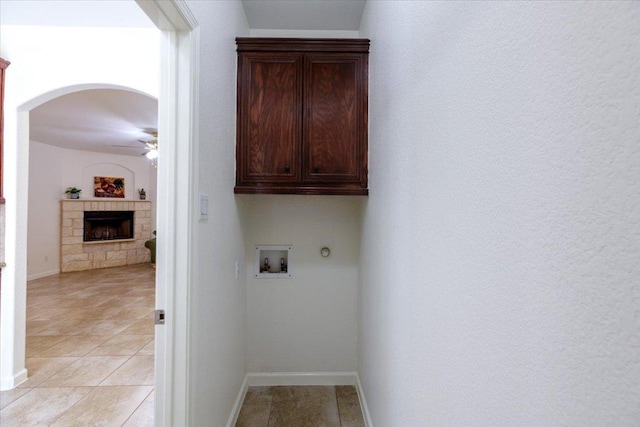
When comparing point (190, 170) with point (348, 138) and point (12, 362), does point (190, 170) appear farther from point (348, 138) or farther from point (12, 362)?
point (12, 362)

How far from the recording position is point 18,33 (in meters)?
2.39

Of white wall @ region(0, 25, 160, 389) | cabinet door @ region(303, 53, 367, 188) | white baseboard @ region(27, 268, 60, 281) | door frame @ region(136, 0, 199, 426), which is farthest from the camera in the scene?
white baseboard @ region(27, 268, 60, 281)

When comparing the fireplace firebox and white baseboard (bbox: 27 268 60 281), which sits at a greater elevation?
the fireplace firebox

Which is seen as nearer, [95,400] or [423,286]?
[423,286]

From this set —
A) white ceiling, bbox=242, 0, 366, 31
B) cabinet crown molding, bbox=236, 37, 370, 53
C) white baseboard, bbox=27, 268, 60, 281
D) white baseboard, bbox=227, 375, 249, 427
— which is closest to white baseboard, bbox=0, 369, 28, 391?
white baseboard, bbox=227, 375, 249, 427

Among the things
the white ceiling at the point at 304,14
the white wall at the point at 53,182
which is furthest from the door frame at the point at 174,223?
the white wall at the point at 53,182

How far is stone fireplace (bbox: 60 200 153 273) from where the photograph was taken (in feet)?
23.0

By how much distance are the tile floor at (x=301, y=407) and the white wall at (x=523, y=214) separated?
1191 mm

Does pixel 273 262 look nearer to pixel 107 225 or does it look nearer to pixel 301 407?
pixel 301 407

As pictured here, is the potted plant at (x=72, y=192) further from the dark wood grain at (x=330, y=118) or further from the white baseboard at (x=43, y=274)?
the dark wood grain at (x=330, y=118)

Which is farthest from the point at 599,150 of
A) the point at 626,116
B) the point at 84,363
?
the point at 84,363

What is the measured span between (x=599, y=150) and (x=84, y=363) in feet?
12.7

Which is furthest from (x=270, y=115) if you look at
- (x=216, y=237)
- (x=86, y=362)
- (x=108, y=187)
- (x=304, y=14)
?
(x=108, y=187)

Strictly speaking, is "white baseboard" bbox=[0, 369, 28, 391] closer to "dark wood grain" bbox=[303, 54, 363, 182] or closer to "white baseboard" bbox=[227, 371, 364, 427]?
"white baseboard" bbox=[227, 371, 364, 427]
